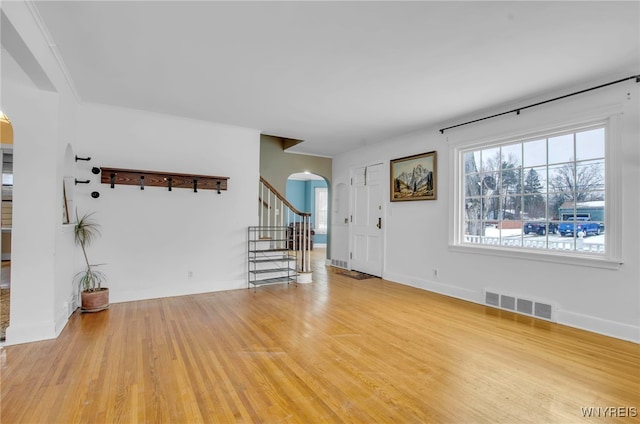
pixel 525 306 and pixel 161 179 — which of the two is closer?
pixel 525 306

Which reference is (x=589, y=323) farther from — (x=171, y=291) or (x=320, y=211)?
(x=320, y=211)

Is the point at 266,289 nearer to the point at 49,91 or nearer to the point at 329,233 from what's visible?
the point at 329,233

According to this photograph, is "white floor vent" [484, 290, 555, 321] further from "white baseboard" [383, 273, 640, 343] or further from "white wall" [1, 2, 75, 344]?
"white wall" [1, 2, 75, 344]

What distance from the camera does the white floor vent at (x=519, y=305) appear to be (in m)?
3.57

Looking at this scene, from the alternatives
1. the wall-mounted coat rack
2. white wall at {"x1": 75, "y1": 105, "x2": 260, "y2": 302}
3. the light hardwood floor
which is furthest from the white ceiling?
the light hardwood floor

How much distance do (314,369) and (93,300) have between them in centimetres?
292

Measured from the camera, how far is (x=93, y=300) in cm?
368

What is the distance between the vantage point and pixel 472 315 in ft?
12.4

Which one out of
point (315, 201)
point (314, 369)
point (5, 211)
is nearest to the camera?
point (314, 369)

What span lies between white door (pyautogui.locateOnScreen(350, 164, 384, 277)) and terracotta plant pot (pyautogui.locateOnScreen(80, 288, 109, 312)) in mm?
4345

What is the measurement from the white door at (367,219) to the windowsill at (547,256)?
1798 millimetres

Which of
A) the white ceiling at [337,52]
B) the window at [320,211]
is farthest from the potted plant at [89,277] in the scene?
the window at [320,211]

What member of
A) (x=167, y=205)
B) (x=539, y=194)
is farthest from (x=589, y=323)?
(x=167, y=205)

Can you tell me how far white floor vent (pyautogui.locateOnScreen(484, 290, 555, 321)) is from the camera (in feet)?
11.7
